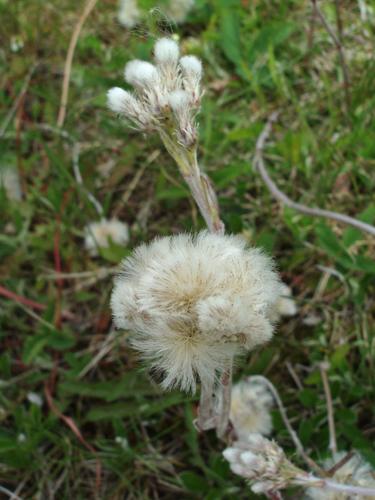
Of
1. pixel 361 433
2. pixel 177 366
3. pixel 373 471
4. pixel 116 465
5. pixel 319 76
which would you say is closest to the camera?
pixel 177 366

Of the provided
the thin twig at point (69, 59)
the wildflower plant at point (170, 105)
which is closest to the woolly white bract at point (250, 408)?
the wildflower plant at point (170, 105)

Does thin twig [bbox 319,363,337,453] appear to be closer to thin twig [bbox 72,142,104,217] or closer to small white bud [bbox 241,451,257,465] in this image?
small white bud [bbox 241,451,257,465]

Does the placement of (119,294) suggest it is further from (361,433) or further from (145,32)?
(361,433)

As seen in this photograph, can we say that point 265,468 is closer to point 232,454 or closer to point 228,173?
point 232,454

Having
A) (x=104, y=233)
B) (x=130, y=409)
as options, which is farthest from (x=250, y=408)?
(x=104, y=233)

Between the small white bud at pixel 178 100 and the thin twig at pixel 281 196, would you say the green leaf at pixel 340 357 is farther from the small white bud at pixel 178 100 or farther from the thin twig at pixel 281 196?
the small white bud at pixel 178 100

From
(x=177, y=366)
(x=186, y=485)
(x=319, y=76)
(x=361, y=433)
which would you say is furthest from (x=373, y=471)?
(x=319, y=76)
